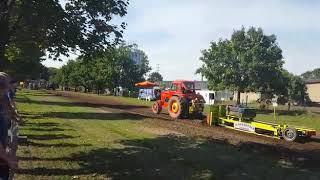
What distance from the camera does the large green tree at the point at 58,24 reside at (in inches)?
542

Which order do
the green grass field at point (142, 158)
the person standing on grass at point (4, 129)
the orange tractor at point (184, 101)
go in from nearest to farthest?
the person standing on grass at point (4, 129) < the green grass field at point (142, 158) < the orange tractor at point (184, 101)

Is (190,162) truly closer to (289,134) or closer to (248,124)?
(289,134)

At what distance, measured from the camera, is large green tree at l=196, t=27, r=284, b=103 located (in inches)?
2041

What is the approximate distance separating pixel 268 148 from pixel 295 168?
3.54 metres

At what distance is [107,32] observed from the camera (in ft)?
50.5

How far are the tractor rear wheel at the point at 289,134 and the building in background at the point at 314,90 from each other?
3683 inches

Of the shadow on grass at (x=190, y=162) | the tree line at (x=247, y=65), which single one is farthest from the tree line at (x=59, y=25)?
the tree line at (x=247, y=65)

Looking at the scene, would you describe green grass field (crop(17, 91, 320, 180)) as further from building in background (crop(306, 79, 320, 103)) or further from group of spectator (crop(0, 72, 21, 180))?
building in background (crop(306, 79, 320, 103))

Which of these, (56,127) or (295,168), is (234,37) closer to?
(56,127)

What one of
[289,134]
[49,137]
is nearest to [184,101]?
[289,134]

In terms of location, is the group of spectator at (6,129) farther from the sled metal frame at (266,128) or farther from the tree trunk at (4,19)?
the sled metal frame at (266,128)

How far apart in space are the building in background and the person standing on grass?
108861 mm

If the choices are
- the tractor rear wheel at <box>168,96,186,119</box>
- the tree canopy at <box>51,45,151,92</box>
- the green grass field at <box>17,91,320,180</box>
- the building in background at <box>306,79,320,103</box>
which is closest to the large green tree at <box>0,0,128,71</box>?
the green grass field at <box>17,91,320,180</box>

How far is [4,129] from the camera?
7.66 metres
